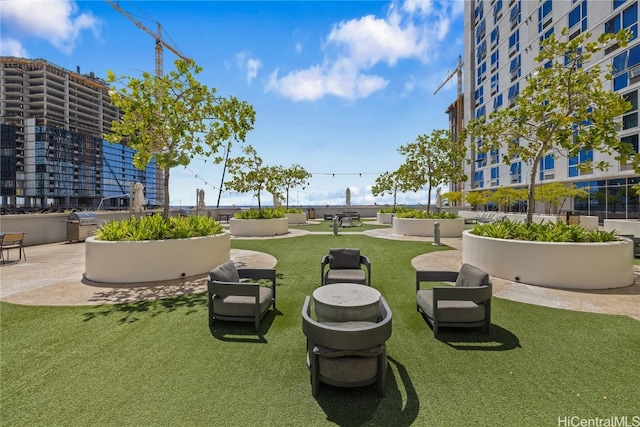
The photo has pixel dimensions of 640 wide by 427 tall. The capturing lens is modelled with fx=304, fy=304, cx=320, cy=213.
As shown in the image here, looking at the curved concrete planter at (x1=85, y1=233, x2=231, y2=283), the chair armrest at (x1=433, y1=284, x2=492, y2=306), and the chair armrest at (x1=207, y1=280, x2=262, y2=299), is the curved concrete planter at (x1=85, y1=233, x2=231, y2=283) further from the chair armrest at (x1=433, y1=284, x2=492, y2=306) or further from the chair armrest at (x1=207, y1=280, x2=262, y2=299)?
the chair armrest at (x1=433, y1=284, x2=492, y2=306)

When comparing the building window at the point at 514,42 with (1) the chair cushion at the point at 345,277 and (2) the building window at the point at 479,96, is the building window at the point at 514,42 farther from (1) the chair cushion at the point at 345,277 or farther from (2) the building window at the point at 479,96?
(1) the chair cushion at the point at 345,277

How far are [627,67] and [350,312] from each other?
2903cm

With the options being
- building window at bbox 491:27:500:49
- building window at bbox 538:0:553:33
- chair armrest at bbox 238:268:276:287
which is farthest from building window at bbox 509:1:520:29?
chair armrest at bbox 238:268:276:287

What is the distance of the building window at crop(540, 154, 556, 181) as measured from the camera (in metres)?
28.5

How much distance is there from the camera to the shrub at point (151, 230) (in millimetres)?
7625

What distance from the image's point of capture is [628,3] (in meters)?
20.4

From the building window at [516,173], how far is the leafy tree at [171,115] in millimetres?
34518

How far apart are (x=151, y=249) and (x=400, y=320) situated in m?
5.96

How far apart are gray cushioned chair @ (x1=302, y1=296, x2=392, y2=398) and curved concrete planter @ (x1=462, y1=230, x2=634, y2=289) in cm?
568

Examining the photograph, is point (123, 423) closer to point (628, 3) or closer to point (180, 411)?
point (180, 411)

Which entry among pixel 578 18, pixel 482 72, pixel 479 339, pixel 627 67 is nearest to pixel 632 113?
pixel 627 67

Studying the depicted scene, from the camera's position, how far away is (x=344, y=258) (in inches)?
263

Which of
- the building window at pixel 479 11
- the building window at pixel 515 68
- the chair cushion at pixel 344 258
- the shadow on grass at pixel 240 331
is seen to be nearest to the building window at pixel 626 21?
the building window at pixel 515 68

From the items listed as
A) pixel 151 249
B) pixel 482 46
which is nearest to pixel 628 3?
pixel 482 46
